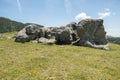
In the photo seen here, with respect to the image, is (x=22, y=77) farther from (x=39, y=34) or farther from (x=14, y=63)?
(x=39, y=34)

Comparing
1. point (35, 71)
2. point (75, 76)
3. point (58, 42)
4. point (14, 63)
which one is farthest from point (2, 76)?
point (58, 42)

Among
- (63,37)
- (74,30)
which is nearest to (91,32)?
(74,30)

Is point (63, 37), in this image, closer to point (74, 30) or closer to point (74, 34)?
point (74, 34)

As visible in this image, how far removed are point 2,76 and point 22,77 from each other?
222 cm

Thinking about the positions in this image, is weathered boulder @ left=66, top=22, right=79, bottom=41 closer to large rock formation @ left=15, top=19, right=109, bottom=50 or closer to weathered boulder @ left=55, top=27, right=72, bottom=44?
large rock formation @ left=15, top=19, right=109, bottom=50

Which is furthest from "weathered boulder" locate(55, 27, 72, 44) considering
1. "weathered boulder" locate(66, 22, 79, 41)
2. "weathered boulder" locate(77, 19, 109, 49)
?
"weathered boulder" locate(66, 22, 79, 41)

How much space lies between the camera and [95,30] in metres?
53.5

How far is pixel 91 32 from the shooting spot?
52625 mm

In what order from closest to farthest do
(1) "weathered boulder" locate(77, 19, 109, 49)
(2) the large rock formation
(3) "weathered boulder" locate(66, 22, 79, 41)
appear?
(2) the large rock formation
(1) "weathered boulder" locate(77, 19, 109, 49)
(3) "weathered boulder" locate(66, 22, 79, 41)

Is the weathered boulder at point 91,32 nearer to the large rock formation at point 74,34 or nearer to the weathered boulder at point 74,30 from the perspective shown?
the large rock formation at point 74,34

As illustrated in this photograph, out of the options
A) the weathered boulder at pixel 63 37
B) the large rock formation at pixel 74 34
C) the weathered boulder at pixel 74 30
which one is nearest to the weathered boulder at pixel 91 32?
the large rock formation at pixel 74 34

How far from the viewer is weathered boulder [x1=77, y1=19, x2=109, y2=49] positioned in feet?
166

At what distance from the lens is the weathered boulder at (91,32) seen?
5056cm

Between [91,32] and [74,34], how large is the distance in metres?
4.94
